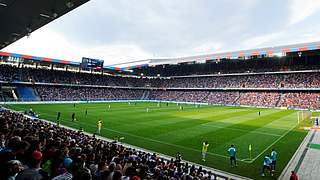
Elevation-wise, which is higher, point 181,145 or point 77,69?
point 77,69

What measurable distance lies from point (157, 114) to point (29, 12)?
3148 cm

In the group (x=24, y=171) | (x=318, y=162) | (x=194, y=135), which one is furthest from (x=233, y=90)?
(x=24, y=171)

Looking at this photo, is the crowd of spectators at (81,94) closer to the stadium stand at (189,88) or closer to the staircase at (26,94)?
the stadium stand at (189,88)

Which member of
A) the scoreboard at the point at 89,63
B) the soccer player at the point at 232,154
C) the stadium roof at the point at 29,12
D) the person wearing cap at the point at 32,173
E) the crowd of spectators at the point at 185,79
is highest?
the scoreboard at the point at 89,63

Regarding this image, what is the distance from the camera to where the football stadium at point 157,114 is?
25.5 ft

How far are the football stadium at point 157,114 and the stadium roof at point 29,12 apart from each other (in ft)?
0.19

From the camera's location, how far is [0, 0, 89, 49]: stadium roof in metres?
8.88

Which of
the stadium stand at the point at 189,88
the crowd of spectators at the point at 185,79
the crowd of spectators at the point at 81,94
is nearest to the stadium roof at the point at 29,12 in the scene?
the stadium stand at the point at 189,88

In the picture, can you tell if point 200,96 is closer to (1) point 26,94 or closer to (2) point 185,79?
(2) point 185,79

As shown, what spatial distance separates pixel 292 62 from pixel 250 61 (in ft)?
36.7

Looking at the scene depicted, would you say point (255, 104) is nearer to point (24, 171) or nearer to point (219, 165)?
point (219, 165)


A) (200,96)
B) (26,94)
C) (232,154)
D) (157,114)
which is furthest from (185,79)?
(232,154)

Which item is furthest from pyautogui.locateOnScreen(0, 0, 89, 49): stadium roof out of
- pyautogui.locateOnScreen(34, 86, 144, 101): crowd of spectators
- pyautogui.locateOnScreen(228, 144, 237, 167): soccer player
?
pyautogui.locateOnScreen(34, 86, 144, 101): crowd of spectators

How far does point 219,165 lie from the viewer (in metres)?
15.0
